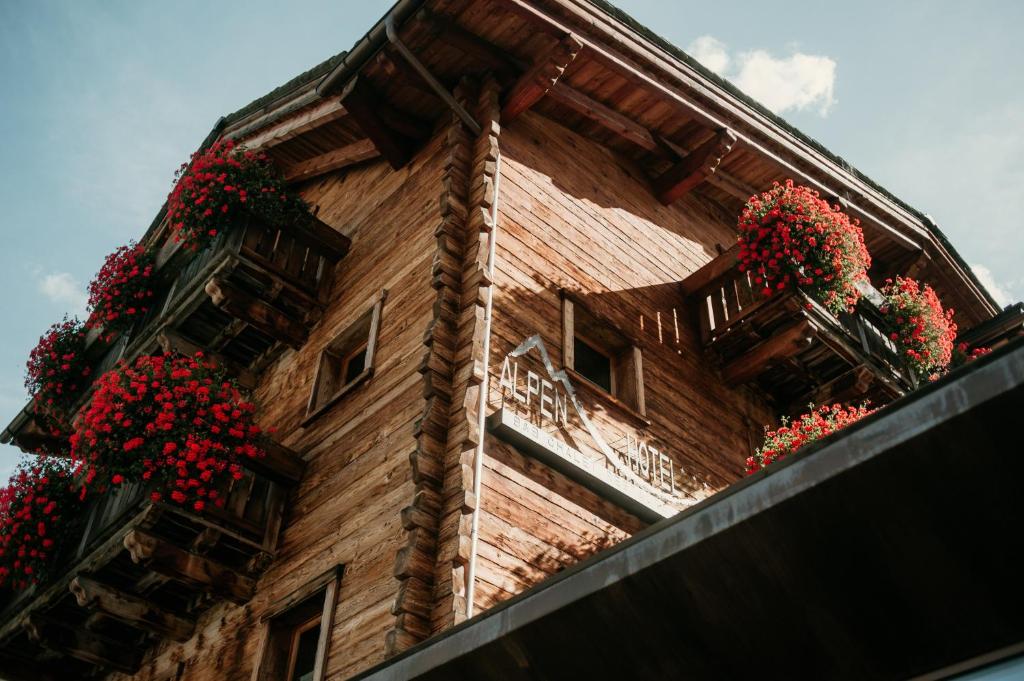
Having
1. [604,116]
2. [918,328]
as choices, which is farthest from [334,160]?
[918,328]

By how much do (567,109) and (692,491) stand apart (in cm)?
601

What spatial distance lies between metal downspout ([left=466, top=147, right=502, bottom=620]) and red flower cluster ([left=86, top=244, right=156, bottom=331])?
779 cm

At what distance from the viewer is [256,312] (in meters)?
13.3

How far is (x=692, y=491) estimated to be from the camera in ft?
38.5

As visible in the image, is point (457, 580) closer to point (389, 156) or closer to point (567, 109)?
point (389, 156)

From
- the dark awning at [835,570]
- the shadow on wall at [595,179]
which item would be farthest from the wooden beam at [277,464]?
the dark awning at [835,570]

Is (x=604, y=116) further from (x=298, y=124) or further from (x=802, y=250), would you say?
(x=298, y=124)

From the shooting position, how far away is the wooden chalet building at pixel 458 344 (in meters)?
9.55

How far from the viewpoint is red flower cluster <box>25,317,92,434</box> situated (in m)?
19.2

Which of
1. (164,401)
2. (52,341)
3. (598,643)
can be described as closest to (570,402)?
(164,401)

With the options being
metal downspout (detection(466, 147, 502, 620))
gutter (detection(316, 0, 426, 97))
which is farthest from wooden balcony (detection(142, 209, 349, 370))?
metal downspout (detection(466, 147, 502, 620))

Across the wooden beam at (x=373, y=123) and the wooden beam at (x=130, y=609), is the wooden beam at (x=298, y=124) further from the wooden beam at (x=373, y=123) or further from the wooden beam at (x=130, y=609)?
the wooden beam at (x=130, y=609)

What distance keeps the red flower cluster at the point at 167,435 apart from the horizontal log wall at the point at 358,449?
93cm

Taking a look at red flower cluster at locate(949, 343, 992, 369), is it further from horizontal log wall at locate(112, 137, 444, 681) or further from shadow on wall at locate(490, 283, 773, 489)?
horizontal log wall at locate(112, 137, 444, 681)
